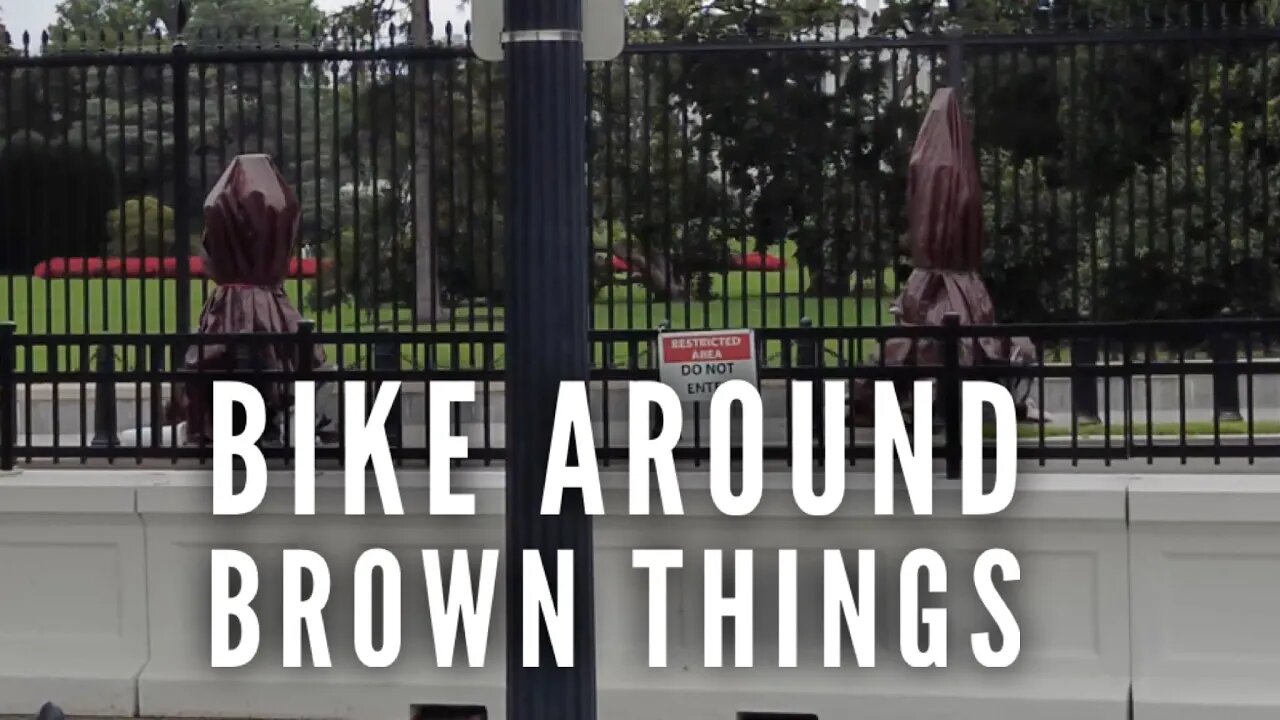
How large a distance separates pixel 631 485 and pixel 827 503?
0.79 meters

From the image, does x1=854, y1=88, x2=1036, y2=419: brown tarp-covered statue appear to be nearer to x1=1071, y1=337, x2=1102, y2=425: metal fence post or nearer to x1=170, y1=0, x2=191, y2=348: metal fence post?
x1=1071, y1=337, x2=1102, y2=425: metal fence post

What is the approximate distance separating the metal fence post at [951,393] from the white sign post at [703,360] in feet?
2.78

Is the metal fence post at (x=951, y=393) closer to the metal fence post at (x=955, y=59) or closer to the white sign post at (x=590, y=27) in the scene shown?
the metal fence post at (x=955, y=59)

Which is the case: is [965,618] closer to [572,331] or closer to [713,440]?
[713,440]

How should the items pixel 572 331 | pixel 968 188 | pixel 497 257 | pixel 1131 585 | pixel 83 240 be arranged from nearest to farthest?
pixel 572 331 → pixel 1131 585 → pixel 968 188 → pixel 83 240 → pixel 497 257

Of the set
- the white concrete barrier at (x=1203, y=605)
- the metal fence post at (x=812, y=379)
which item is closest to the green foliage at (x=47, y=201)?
the metal fence post at (x=812, y=379)

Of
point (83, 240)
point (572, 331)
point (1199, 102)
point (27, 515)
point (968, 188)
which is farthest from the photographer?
point (1199, 102)

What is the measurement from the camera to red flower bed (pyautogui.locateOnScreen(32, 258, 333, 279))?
10.9 meters

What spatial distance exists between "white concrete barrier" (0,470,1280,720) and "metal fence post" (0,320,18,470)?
210 millimetres

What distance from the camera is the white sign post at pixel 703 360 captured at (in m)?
6.98

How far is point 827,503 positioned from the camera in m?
7.13

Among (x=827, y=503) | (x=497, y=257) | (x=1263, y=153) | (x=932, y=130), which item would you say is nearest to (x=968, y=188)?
(x=932, y=130)

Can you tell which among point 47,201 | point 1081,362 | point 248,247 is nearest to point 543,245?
point 1081,362

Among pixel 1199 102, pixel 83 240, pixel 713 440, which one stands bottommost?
pixel 713 440
